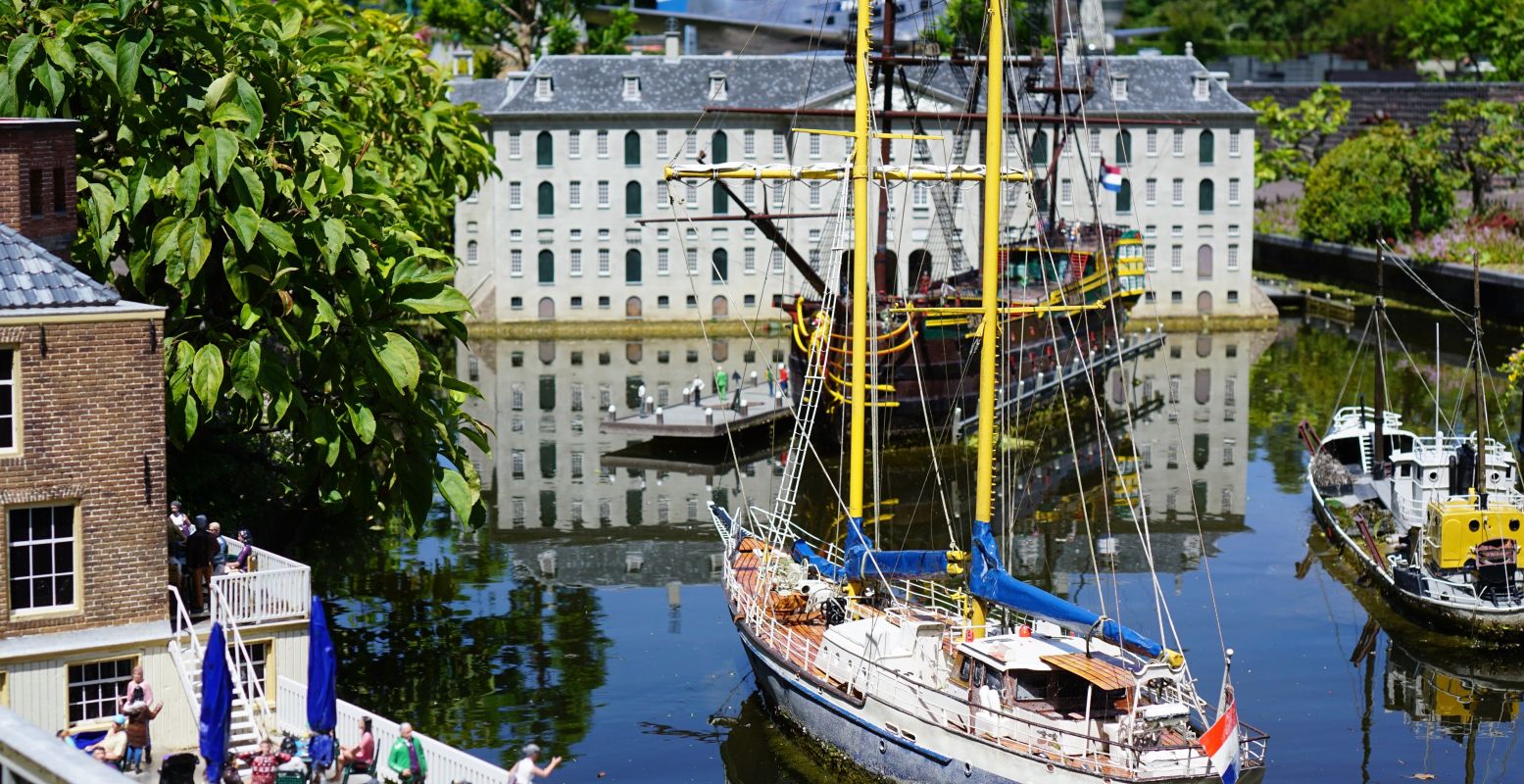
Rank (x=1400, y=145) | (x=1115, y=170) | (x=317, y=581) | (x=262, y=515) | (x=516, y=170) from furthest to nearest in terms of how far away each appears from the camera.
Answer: (x=1400, y=145) < (x=516, y=170) < (x=1115, y=170) < (x=317, y=581) < (x=262, y=515)

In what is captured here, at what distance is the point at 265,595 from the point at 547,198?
6379cm

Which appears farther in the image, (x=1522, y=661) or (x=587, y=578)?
(x=587, y=578)

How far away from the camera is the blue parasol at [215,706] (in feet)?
85.7

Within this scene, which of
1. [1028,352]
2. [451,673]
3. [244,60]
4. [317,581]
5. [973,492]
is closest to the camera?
[244,60]

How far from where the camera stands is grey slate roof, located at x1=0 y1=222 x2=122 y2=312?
27938 mm

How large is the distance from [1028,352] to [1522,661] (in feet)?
106

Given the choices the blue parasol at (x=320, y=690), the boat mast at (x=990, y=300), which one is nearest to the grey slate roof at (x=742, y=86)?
the boat mast at (x=990, y=300)

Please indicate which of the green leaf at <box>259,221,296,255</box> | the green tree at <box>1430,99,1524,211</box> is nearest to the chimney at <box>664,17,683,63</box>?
the green tree at <box>1430,99,1524,211</box>

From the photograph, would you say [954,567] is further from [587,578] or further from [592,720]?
[587,578]

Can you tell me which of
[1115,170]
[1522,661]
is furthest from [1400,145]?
[1522,661]

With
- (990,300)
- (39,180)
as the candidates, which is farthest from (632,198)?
(39,180)

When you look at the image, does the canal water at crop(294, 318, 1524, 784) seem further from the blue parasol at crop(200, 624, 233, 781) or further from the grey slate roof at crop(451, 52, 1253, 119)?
the grey slate roof at crop(451, 52, 1253, 119)

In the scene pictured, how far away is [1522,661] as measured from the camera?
135 ft

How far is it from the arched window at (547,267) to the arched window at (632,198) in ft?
12.5
